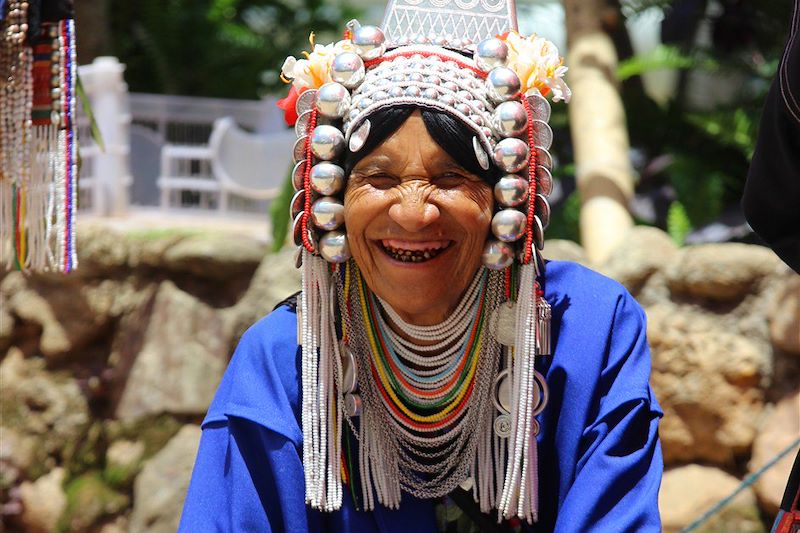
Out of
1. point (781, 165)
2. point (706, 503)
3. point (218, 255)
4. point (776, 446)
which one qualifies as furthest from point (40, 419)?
point (781, 165)

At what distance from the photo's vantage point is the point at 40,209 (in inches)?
161

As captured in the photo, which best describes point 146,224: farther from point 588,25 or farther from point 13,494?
point 588,25

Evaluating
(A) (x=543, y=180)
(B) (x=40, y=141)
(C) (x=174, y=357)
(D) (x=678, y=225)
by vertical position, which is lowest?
(C) (x=174, y=357)

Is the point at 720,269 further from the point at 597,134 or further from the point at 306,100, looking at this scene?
the point at 306,100

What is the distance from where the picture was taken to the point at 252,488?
10.1 ft

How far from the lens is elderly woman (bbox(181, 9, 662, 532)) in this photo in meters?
2.99

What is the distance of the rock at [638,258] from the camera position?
5.97 m

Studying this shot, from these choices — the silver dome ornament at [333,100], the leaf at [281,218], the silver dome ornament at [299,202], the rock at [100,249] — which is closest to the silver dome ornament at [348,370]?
the silver dome ornament at [299,202]

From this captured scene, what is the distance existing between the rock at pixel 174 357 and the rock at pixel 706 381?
96.7 inches

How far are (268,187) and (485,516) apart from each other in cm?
604

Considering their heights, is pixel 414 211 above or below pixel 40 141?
above

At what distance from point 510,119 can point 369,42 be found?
0.41 m

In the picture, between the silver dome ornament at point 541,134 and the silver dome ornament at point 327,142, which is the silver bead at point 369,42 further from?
the silver dome ornament at point 541,134

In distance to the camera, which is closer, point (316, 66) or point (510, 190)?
point (510, 190)
